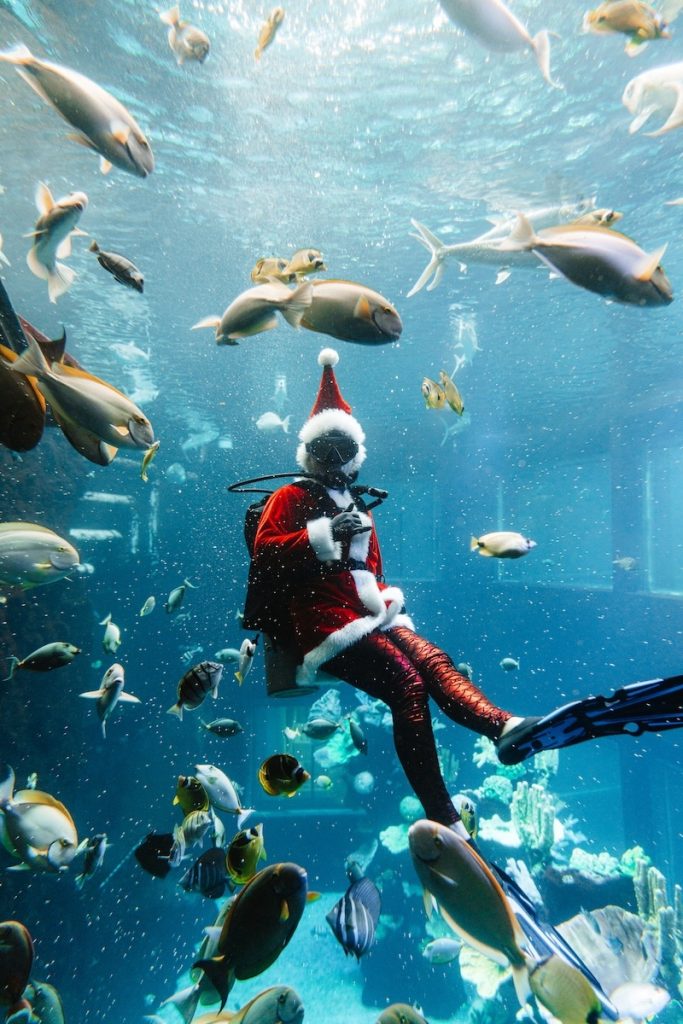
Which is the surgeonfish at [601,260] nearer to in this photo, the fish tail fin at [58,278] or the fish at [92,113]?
the fish at [92,113]

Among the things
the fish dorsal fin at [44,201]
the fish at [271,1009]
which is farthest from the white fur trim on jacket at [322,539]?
the fish at [271,1009]

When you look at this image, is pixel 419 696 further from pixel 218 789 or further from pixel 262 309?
pixel 262 309


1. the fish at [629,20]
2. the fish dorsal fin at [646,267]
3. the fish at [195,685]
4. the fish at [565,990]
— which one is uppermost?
the fish at [629,20]

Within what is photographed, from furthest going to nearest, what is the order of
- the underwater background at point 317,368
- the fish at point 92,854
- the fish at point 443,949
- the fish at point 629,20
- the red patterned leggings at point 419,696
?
the underwater background at point 317,368 → the fish at point 443,949 → the fish at point 92,854 → the fish at point 629,20 → the red patterned leggings at point 419,696

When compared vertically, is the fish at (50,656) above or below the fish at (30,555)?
below

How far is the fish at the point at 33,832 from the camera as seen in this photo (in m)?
3.80

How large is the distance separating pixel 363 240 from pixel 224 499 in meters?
25.7

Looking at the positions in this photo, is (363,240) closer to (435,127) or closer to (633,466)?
(435,127)

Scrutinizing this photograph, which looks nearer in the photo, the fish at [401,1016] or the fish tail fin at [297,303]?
the fish tail fin at [297,303]

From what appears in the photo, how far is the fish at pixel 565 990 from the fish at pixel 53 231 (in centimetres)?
430

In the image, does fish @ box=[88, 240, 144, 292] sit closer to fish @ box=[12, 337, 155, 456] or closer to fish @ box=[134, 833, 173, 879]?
fish @ box=[12, 337, 155, 456]

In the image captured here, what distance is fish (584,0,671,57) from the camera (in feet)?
11.6

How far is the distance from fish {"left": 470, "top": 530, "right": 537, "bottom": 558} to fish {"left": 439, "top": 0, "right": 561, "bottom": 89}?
369cm

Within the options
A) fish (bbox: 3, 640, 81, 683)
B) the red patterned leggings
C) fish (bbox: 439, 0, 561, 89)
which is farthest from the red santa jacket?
fish (bbox: 439, 0, 561, 89)
